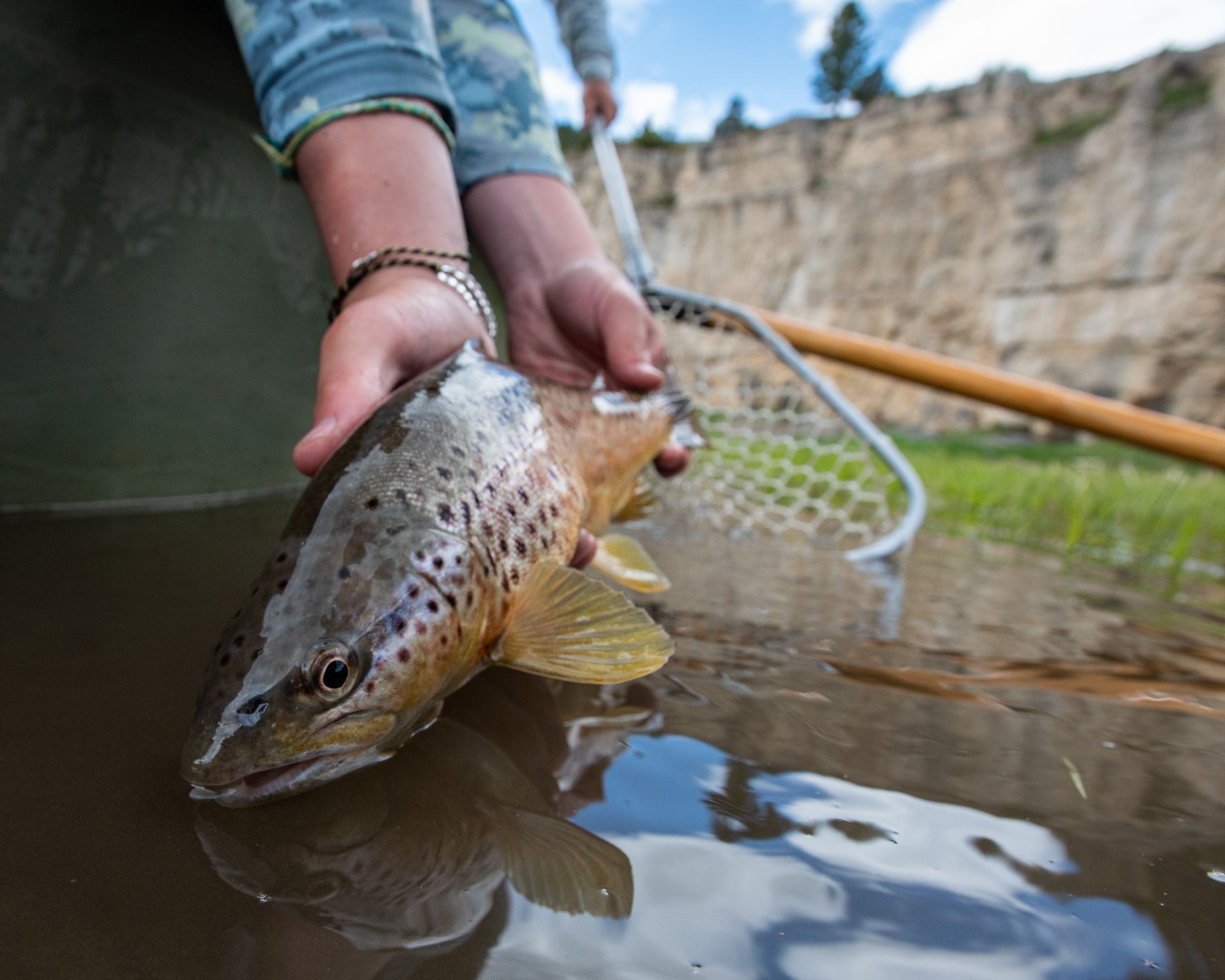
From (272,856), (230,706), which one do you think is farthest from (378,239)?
(272,856)

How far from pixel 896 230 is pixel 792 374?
22920 millimetres

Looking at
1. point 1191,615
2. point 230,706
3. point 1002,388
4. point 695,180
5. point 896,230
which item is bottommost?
point 1191,615

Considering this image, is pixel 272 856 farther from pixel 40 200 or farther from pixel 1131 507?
pixel 1131 507

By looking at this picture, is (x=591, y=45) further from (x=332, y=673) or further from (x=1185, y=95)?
(x=1185, y=95)

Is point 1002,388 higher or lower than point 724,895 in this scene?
higher

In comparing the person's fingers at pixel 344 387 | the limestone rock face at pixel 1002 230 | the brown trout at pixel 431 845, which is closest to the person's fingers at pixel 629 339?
the person's fingers at pixel 344 387

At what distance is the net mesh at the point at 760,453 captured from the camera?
417 centimetres

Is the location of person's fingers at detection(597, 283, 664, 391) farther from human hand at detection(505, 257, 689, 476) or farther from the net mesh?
the net mesh

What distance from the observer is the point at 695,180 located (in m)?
29.0

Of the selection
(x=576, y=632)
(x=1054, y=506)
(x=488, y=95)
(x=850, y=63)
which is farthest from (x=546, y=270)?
(x=850, y=63)

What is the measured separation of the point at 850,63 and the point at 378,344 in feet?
160

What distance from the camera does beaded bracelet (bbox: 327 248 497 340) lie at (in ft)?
5.87

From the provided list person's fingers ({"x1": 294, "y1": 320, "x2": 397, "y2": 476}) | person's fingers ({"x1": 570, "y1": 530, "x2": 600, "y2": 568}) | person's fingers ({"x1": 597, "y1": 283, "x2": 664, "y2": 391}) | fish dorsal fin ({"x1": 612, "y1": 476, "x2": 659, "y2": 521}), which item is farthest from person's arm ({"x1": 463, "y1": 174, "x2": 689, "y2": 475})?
person's fingers ({"x1": 294, "y1": 320, "x2": 397, "y2": 476})

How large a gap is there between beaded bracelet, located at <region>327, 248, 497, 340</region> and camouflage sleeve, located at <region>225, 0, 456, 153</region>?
415 millimetres
